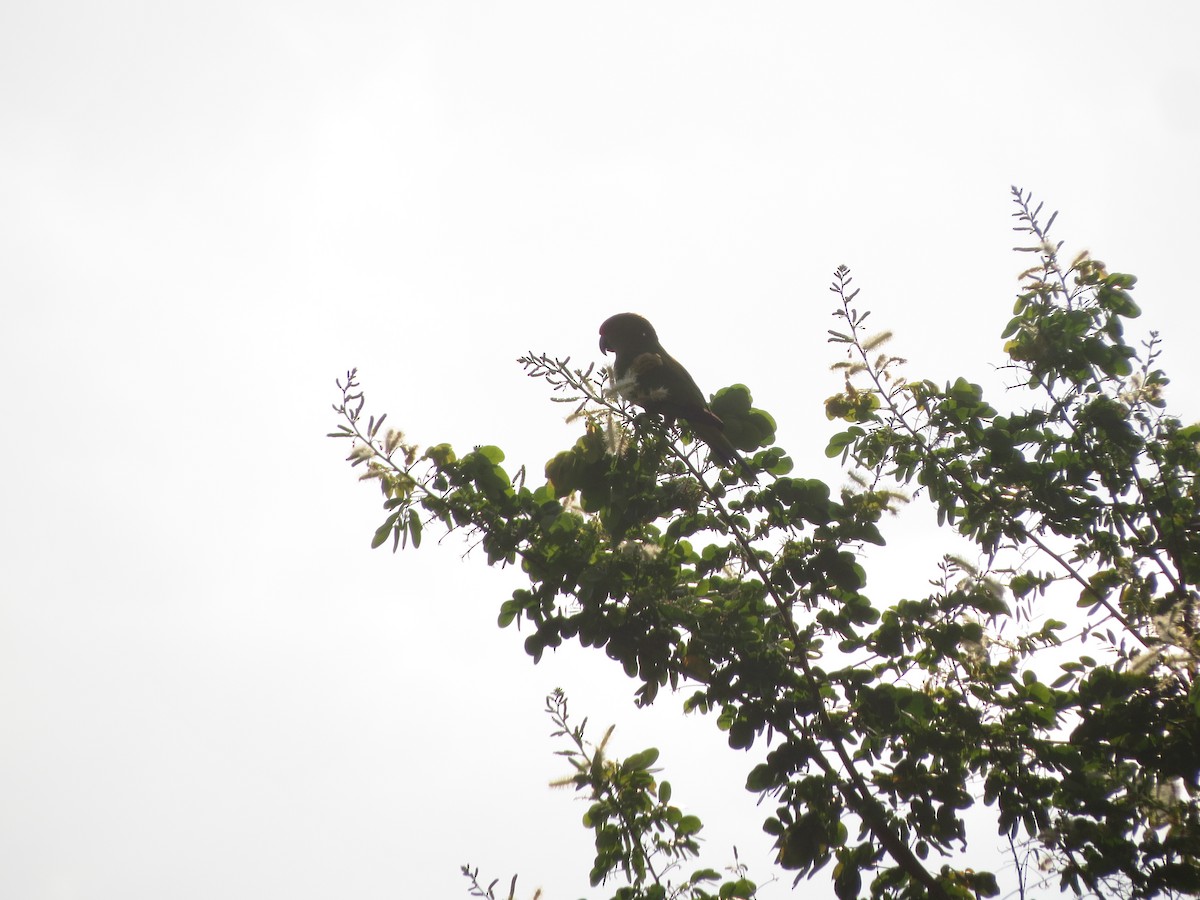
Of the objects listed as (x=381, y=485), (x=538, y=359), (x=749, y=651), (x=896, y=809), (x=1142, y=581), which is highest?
(x=538, y=359)

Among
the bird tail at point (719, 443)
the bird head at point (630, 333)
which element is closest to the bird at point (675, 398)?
the bird tail at point (719, 443)

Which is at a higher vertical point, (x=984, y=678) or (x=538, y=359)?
(x=538, y=359)

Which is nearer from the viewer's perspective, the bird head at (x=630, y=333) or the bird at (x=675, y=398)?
the bird at (x=675, y=398)

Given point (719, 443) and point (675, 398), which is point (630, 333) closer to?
point (675, 398)

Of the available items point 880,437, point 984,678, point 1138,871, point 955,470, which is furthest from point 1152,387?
point 1138,871

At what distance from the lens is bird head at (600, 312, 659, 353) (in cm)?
478

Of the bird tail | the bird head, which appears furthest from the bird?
the bird head

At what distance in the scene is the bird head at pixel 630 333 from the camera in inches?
188

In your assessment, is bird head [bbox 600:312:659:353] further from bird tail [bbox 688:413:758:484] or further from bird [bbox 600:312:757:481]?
bird tail [bbox 688:413:758:484]

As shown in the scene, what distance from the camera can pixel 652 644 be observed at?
3051 mm

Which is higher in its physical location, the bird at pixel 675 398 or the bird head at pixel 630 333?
the bird head at pixel 630 333

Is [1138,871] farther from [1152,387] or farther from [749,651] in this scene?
[1152,387]

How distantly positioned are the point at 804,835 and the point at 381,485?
1.83m

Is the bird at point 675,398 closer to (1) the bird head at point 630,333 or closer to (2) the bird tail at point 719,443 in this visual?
(2) the bird tail at point 719,443
